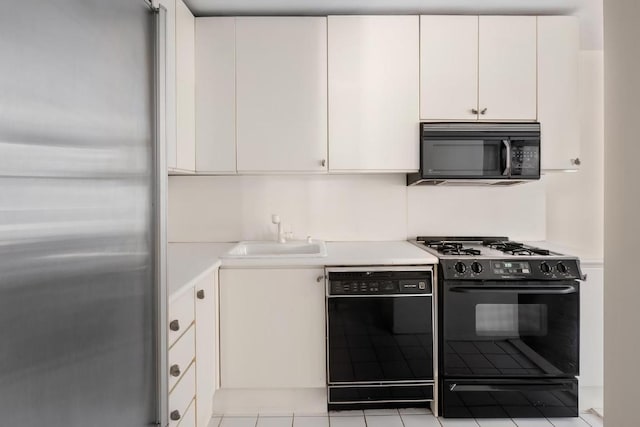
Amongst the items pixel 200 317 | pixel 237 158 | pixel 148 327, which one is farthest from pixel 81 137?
pixel 237 158

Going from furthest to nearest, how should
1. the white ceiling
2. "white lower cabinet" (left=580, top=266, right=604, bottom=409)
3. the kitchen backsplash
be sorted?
1. the kitchen backsplash
2. the white ceiling
3. "white lower cabinet" (left=580, top=266, right=604, bottom=409)

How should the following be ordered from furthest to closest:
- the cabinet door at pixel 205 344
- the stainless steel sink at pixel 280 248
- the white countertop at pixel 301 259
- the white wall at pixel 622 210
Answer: the stainless steel sink at pixel 280 248 → the white countertop at pixel 301 259 → the cabinet door at pixel 205 344 → the white wall at pixel 622 210

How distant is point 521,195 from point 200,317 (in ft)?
7.36

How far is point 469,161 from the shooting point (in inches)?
100

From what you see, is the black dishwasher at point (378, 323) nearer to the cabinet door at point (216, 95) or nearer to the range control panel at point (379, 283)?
the range control panel at point (379, 283)

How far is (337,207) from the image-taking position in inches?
115

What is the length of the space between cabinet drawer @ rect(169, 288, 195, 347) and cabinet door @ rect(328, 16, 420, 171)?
4.03 ft

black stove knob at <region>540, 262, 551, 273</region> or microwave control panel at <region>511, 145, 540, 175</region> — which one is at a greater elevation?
microwave control panel at <region>511, 145, 540, 175</region>

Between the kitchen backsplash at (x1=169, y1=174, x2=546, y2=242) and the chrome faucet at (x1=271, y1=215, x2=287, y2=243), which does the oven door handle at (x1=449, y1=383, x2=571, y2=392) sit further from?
the chrome faucet at (x1=271, y1=215, x2=287, y2=243)

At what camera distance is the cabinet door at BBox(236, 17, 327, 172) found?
2.56m

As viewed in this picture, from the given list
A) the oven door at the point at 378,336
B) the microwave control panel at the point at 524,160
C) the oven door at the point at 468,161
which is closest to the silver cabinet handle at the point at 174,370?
the oven door at the point at 378,336

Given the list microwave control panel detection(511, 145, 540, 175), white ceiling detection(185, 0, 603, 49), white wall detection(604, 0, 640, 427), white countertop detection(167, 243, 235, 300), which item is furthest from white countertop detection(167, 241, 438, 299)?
white ceiling detection(185, 0, 603, 49)

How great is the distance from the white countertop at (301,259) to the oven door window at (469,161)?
1.63 ft

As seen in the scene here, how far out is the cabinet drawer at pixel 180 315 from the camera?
4.89ft
